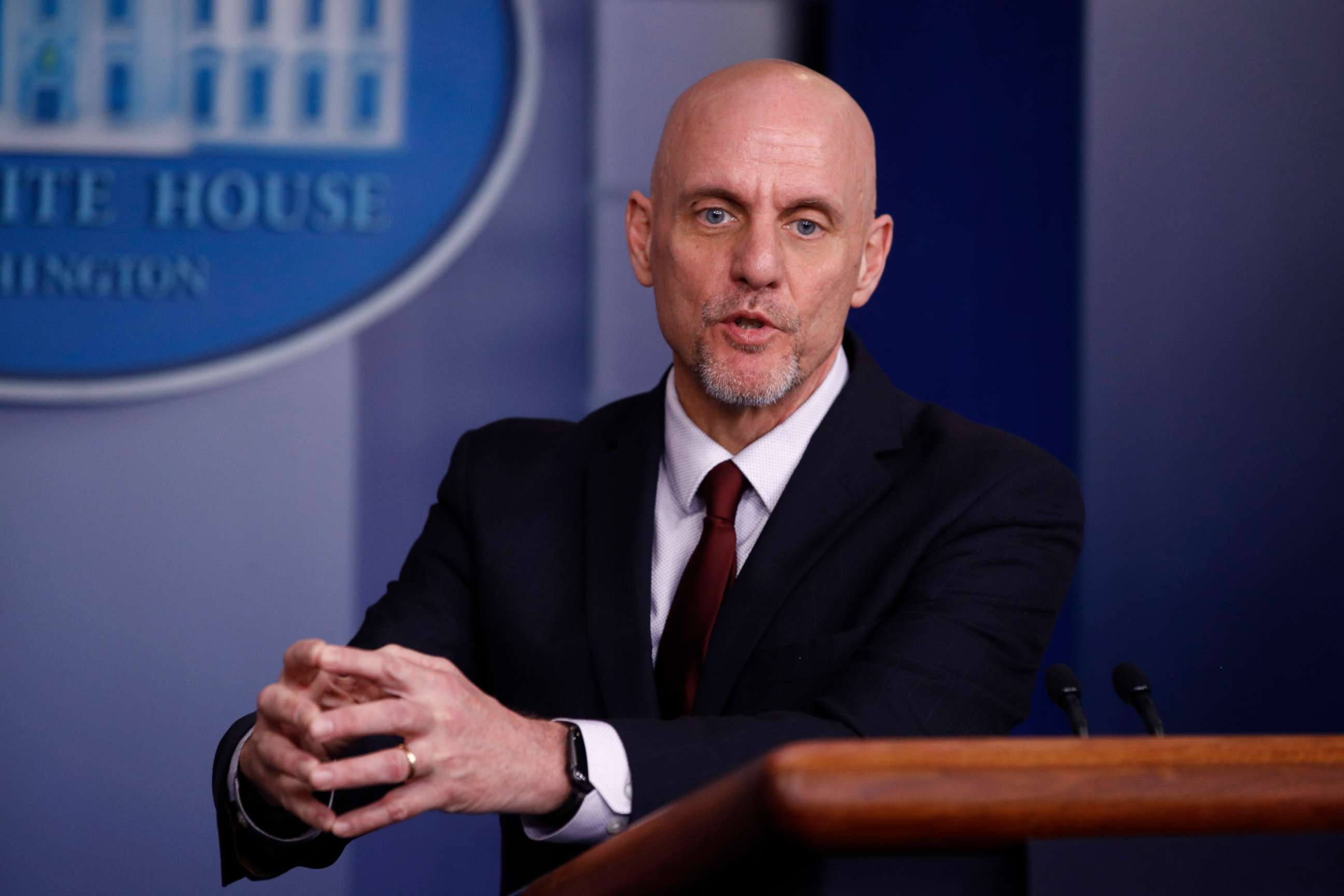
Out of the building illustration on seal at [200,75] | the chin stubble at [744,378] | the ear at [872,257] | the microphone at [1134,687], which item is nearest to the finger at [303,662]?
the chin stubble at [744,378]

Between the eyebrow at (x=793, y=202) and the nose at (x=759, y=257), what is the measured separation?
0.04m

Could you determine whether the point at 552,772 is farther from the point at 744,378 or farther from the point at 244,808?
the point at 744,378

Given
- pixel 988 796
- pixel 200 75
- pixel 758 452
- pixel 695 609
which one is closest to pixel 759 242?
pixel 758 452

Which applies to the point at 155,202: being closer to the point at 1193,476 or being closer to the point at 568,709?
the point at 568,709

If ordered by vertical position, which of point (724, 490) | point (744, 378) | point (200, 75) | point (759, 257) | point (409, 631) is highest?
point (200, 75)

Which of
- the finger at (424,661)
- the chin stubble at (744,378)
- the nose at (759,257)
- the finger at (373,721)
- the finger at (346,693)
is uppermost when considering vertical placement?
the nose at (759,257)

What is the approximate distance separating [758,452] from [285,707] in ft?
2.42

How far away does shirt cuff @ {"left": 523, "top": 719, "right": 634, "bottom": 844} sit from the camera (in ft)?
4.24

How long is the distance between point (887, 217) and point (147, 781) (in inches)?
79.3

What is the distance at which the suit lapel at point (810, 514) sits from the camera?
1.65 meters

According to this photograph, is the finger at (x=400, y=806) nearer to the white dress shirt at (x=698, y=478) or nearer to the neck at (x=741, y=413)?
the white dress shirt at (x=698, y=478)

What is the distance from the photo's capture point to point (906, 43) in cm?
309

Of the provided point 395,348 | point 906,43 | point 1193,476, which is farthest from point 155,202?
point 1193,476

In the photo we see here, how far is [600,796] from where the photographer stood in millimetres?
1291
